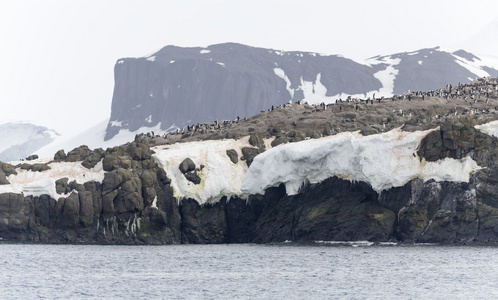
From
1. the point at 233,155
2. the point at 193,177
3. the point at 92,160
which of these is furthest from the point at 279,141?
the point at 92,160

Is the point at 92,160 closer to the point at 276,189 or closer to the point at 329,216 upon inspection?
the point at 276,189

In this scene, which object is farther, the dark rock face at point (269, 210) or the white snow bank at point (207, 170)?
the white snow bank at point (207, 170)

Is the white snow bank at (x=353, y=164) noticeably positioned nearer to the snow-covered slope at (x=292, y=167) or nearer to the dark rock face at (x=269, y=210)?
the snow-covered slope at (x=292, y=167)

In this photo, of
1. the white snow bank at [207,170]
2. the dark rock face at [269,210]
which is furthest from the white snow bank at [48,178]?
the white snow bank at [207,170]

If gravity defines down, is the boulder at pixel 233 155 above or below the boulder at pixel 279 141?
below

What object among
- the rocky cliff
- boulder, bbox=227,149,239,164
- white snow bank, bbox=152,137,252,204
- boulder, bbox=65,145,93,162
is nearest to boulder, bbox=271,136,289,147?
the rocky cliff

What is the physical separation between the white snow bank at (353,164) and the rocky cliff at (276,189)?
125 millimetres

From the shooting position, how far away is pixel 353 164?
348 ft

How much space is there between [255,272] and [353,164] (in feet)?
105

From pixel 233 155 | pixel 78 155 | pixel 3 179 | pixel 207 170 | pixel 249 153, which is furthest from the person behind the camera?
pixel 249 153

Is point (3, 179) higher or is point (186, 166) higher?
point (186, 166)

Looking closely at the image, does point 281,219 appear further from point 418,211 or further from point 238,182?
point 418,211

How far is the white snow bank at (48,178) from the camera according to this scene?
367 feet

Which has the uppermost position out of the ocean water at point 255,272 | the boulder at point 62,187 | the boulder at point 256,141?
the boulder at point 256,141
